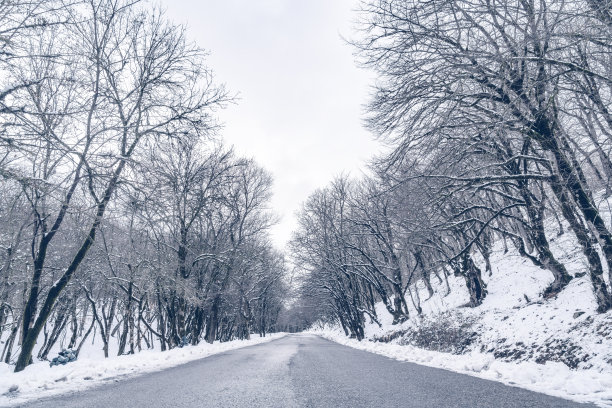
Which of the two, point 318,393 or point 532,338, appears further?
point 532,338

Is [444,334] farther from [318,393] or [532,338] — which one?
[318,393]

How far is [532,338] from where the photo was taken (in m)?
8.72

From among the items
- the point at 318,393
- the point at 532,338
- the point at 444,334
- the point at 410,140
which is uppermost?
the point at 410,140

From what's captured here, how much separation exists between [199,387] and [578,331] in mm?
7532

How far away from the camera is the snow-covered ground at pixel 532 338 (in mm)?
5539

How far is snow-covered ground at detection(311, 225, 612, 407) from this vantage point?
5539 mm

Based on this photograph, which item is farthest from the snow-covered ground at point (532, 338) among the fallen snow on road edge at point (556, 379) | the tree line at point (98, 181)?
the tree line at point (98, 181)

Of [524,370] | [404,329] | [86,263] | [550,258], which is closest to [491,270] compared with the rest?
[404,329]

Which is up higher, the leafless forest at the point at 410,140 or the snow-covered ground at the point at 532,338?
the leafless forest at the point at 410,140

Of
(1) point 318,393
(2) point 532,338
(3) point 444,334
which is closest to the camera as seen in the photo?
(1) point 318,393

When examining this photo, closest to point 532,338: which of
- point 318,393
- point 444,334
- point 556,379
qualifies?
point 556,379

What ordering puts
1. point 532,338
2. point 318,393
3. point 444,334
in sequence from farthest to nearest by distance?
point 444,334
point 532,338
point 318,393

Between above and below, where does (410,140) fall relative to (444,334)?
above

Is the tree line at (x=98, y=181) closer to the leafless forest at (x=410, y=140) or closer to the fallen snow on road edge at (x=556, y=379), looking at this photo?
the leafless forest at (x=410, y=140)
